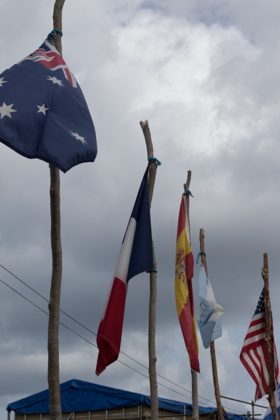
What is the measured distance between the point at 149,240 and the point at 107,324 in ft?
6.49

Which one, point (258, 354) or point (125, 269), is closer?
point (125, 269)

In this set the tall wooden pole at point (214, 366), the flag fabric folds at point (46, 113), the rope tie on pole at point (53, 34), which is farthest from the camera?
the tall wooden pole at point (214, 366)

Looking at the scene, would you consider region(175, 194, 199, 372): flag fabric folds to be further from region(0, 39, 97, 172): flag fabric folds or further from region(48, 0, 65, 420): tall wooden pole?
region(0, 39, 97, 172): flag fabric folds

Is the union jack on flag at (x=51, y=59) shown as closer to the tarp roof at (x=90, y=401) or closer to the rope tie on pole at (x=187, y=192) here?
the rope tie on pole at (x=187, y=192)

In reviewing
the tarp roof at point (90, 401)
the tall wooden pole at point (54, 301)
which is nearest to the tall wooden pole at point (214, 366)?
the tarp roof at point (90, 401)

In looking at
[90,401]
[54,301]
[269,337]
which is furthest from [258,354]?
[90,401]

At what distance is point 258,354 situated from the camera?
63.9 ft

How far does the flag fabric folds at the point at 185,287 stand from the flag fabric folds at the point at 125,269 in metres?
2.80

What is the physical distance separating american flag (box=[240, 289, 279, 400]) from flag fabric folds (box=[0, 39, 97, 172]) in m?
8.88

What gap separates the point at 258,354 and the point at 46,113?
9.62 meters

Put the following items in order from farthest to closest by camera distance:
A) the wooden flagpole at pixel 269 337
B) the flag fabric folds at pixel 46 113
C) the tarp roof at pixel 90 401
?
1. the tarp roof at pixel 90 401
2. the wooden flagpole at pixel 269 337
3. the flag fabric folds at pixel 46 113

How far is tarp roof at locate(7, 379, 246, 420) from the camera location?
27.4 m

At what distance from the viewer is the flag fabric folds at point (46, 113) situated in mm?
11359

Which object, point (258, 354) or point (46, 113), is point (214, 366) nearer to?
point (258, 354)
